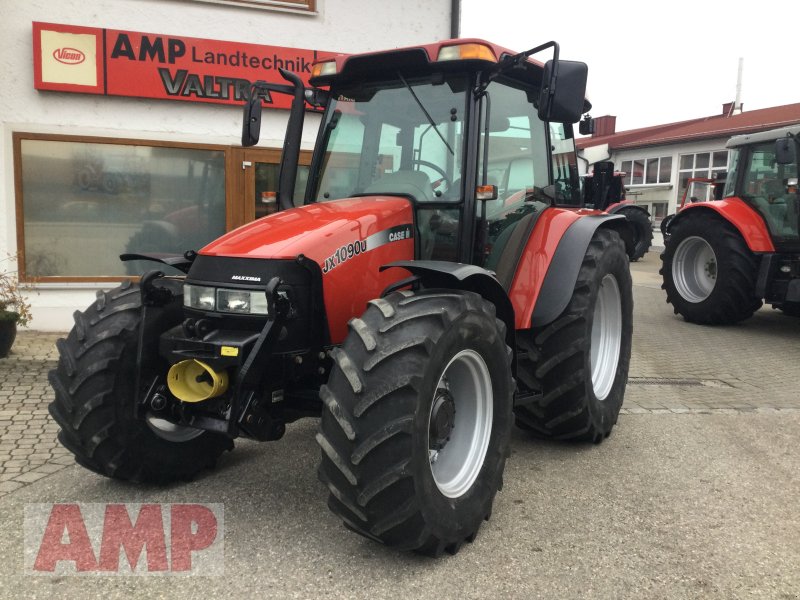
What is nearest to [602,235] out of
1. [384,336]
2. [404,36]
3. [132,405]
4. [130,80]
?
[384,336]

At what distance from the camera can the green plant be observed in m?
6.51

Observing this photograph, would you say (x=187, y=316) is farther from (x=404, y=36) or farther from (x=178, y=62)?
(x=404, y=36)

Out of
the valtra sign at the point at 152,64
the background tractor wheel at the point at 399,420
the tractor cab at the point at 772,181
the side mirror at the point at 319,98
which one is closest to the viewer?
the background tractor wheel at the point at 399,420

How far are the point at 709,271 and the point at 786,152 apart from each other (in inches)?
80.0

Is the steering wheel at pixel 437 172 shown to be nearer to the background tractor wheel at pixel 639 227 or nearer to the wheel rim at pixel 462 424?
the wheel rim at pixel 462 424

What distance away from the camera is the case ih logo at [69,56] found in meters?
7.15

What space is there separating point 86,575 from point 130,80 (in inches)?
239

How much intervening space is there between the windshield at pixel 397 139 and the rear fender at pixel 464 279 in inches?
20.9

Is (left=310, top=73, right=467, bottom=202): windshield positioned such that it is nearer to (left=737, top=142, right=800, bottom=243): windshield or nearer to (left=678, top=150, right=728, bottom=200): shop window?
(left=737, top=142, right=800, bottom=243): windshield

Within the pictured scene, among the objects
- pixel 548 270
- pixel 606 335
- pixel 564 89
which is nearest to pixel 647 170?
pixel 606 335

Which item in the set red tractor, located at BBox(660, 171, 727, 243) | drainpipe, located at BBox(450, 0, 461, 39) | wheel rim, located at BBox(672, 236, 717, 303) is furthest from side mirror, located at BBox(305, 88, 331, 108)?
red tractor, located at BBox(660, 171, 727, 243)

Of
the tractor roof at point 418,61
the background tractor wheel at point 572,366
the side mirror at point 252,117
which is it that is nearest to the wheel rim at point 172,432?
the side mirror at point 252,117

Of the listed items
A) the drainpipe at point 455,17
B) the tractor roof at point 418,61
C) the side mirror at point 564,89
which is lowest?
the side mirror at point 564,89

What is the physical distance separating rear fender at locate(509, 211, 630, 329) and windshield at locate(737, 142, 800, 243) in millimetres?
5432
